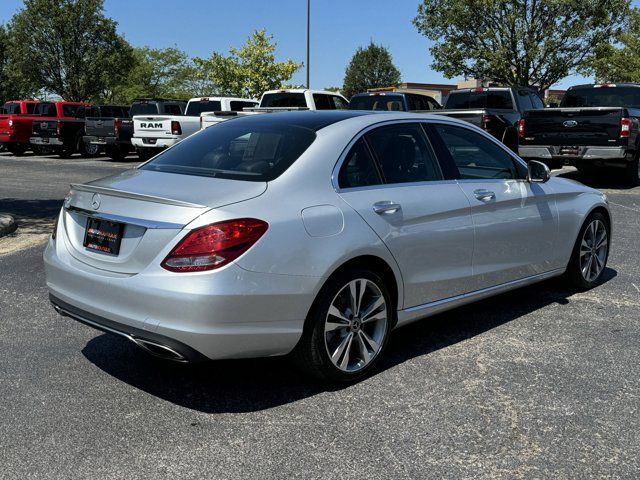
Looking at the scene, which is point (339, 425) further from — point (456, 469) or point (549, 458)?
point (549, 458)

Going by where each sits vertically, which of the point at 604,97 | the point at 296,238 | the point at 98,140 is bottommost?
the point at 98,140

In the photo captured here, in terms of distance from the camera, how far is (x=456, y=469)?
299 centimetres

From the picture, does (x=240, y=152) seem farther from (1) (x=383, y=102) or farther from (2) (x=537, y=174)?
(1) (x=383, y=102)

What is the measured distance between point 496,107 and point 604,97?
232cm

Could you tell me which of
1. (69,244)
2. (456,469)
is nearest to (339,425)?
(456,469)

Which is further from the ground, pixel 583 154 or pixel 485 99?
pixel 485 99

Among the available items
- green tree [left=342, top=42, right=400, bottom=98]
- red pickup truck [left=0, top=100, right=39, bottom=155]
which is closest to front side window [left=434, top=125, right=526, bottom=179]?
red pickup truck [left=0, top=100, right=39, bottom=155]

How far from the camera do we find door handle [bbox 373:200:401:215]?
3920mm

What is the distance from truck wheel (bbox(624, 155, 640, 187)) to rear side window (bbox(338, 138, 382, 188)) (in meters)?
10.5

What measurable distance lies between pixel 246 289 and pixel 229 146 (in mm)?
1319

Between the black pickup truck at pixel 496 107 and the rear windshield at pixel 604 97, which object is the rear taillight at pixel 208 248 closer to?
the black pickup truck at pixel 496 107

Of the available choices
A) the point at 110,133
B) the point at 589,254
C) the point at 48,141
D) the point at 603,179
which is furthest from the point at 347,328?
the point at 48,141

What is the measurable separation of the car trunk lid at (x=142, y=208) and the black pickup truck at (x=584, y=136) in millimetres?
10280

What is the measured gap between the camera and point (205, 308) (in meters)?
3.23
